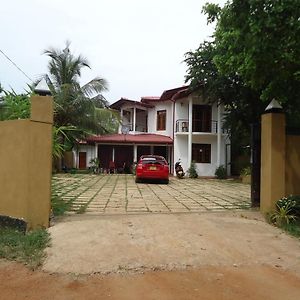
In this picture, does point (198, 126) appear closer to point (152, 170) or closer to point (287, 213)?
point (152, 170)

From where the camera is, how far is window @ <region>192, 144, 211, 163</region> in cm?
2788

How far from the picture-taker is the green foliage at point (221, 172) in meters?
26.4

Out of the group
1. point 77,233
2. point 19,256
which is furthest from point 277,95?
point 19,256

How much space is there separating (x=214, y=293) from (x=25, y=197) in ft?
13.3

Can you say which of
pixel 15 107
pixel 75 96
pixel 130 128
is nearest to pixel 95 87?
pixel 75 96

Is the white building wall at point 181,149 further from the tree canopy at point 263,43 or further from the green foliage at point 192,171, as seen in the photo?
the tree canopy at point 263,43

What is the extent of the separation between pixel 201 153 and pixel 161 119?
4698 mm

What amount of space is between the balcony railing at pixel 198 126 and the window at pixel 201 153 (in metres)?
1.15

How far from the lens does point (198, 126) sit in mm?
27859

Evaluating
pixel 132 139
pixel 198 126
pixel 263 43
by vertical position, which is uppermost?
pixel 198 126

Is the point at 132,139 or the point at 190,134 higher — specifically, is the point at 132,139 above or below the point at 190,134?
below

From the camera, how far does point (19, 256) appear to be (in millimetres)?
5773

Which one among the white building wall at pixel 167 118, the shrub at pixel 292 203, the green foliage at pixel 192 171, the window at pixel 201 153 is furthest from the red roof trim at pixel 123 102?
the shrub at pixel 292 203

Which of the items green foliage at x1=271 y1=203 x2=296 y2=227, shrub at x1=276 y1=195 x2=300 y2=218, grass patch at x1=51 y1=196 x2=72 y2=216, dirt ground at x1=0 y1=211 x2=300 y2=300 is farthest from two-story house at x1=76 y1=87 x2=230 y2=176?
dirt ground at x1=0 y1=211 x2=300 y2=300
